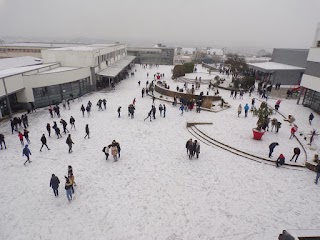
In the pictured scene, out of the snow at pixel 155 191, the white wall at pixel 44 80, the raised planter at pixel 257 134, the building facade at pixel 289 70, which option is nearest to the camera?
the snow at pixel 155 191

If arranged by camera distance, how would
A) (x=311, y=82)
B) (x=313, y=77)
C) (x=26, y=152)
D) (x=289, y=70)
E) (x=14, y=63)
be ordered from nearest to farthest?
(x=26, y=152)
(x=313, y=77)
(x=311, y=82)
(x=14, y=63)
(x=289, y=70)

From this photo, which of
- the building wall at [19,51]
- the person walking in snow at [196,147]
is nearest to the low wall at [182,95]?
the person walking in snow at [196,147]

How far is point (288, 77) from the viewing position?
115ft

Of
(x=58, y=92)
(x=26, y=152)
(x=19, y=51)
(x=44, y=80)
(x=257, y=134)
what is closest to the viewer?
(x=26, y=152)

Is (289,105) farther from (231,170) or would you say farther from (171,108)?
(231,170)

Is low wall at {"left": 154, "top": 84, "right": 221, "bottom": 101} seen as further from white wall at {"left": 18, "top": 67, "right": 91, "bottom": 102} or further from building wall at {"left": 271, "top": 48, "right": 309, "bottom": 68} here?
building wall at {"left": 271, "top": 48, "right": 309, "bottom": 68}

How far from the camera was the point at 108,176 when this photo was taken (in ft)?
39.7

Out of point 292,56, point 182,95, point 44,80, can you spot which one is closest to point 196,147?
point 182,95

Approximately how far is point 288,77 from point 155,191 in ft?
108

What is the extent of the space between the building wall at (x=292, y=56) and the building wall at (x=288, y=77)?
166cm

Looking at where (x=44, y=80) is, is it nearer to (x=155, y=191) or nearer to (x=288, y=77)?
(x=155, y=191)

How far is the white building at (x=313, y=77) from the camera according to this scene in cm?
2325

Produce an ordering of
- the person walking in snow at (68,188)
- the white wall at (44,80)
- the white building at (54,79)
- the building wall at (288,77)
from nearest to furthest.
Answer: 1. the person walking in snow at (68,188)
2. the white building at (54,79)
3. the white wall at (44,80)
4. the building wall at (288,77)

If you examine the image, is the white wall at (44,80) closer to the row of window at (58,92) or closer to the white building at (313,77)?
the row of window at (58,92)
